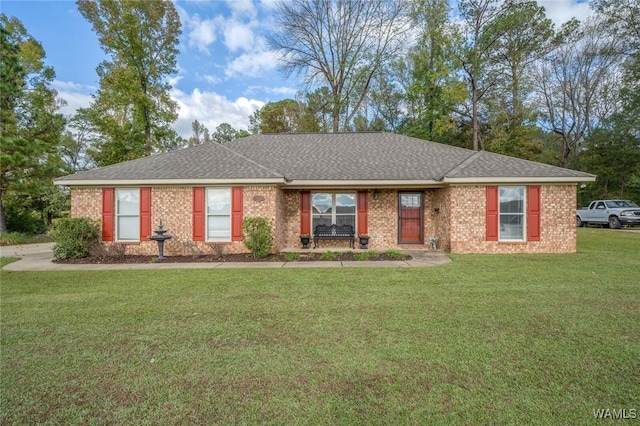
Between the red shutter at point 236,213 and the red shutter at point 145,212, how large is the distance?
279cm

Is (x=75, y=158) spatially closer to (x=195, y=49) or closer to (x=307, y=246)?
(x=195, y=49)

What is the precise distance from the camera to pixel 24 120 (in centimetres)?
1538

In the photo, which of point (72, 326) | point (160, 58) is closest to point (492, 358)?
point (72, 326)

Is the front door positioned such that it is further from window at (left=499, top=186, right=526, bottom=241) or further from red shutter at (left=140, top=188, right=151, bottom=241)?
red shutter at (left=140, top=188, right=151, bottom=241)

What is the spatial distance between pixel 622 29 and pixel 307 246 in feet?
97.2

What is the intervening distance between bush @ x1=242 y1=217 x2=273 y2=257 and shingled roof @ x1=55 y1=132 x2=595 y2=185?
54.0 inches

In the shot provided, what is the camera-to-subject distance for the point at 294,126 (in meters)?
30.3

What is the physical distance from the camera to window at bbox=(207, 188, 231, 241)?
32.5 ft

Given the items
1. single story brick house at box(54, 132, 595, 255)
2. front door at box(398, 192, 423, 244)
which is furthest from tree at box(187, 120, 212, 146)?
front door at box(398, 192, 423, 244)

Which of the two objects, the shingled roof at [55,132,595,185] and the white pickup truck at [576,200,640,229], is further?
the white pickup truck at [576,200,640,229]

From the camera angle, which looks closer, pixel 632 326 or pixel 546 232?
→ pixel 632 326

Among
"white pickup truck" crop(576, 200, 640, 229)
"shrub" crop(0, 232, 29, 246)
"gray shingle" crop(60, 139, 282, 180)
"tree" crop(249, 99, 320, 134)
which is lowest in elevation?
"shrub" crop(0, 232, 29, 246)

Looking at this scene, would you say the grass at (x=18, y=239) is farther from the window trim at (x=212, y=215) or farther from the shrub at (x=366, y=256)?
the shrub at (x=366, y=256)

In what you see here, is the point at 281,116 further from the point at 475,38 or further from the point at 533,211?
the point at 533,211
